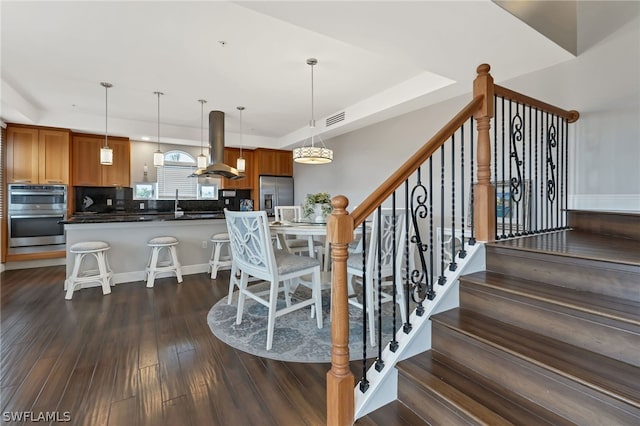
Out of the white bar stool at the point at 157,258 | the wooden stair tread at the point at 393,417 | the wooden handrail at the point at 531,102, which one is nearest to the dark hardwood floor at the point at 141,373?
the wooden stair tread at the point at 393,417

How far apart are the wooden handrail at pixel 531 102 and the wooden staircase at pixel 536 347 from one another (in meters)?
0.97

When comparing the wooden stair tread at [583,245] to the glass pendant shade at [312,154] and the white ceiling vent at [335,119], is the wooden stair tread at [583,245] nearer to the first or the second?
the glass pendant shade at [312,154]

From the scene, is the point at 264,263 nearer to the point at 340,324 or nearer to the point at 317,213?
the point at 317,213

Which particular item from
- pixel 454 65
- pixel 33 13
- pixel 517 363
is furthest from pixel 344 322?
pixel 33 13

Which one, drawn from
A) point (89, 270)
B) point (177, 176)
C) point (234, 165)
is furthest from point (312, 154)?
point (177, 176)

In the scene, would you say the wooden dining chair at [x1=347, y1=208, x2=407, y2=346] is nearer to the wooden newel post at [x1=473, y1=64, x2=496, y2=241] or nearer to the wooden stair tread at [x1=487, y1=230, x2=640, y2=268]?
the wooden newel post at [x1=473, y1=64, x2=496, y2=241]

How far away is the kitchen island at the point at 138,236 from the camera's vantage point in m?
3.78

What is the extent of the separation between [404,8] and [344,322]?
1969 millimetres

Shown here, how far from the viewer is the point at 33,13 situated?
232 centimetres

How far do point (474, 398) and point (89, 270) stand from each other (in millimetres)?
4472

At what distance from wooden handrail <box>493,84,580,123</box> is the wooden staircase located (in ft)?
3.19

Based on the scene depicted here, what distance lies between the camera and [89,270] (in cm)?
383

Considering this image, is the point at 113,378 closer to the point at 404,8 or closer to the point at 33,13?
the point at 33,13

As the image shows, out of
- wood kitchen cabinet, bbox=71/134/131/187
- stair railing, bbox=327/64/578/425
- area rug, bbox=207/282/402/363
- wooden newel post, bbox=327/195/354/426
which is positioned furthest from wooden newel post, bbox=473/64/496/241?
wood kitchen cabinet, bbox=71/134/131/187
